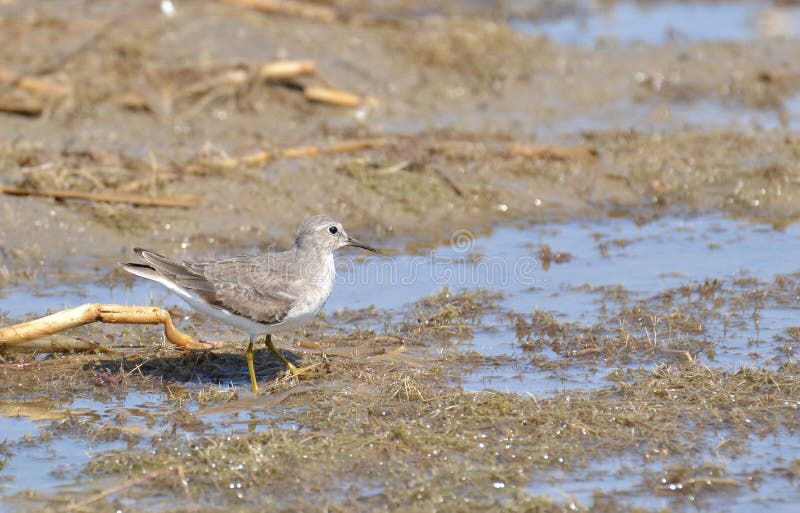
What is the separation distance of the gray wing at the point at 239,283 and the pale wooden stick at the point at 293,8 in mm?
8835

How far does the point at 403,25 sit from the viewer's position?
58.1 feet

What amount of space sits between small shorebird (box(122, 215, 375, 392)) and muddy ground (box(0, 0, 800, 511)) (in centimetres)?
51

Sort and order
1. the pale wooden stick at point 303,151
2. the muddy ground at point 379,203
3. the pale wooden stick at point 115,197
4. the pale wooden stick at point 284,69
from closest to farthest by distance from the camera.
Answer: the muddy ground at point 379,203
the pale wooden stick at point 115,197
the pale wooden stick at point 303,151
the pale wooden stick at point 284,69

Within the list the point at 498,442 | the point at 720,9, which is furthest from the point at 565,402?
the point at 720,9

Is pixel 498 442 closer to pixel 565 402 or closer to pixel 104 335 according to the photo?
pixel 565 402

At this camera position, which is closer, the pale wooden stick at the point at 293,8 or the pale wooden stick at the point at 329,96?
the pale wooden stick at the point at 329,96

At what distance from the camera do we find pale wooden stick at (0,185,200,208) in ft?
39.9

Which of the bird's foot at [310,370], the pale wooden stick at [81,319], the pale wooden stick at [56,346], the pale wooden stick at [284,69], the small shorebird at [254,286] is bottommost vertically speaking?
the bird's foot at [310,370]

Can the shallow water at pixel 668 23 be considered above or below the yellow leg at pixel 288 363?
above

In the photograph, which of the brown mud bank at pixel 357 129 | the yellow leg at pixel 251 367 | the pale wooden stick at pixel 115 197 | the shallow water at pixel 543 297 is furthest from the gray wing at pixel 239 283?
the pale wooden stick at pixel 115 197

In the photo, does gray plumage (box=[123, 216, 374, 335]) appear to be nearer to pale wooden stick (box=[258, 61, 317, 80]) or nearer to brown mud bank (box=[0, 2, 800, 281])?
brown mud bank (box=[0, 2, 800, 281])

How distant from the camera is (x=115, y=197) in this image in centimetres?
1229

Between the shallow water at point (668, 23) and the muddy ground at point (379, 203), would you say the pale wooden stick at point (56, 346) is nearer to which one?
the muddy ground at point (379, 203)

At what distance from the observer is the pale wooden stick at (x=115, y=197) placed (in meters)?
12.2
